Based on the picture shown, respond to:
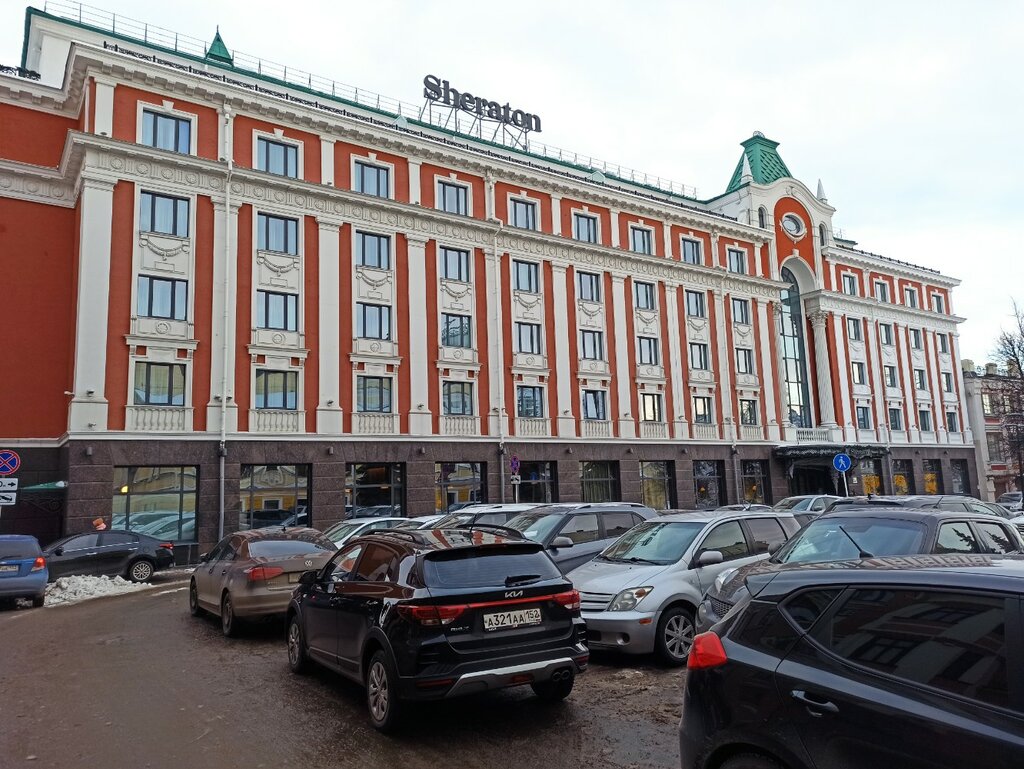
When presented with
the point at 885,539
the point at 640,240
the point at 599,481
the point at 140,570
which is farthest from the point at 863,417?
the point at 885,539

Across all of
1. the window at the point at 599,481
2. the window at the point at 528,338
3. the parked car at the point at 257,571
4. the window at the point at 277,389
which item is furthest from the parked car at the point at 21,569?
the window at the point at 599,481

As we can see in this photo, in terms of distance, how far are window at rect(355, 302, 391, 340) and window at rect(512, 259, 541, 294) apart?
21.5 feet

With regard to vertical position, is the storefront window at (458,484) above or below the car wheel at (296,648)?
above

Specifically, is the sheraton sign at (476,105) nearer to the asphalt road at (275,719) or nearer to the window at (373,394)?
the window at (373,394)

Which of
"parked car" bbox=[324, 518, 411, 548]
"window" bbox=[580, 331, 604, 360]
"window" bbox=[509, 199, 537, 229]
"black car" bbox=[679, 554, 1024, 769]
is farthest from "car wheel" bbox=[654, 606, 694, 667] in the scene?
"window" bbox=[509, 199, 537, 229]

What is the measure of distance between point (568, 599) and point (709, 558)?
101 inches

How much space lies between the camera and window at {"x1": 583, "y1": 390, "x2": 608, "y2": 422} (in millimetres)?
33594

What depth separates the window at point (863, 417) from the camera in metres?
45.4

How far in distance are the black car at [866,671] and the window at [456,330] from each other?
88.4 feet

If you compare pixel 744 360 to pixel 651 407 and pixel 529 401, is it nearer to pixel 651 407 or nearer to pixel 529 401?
pixel 651 407

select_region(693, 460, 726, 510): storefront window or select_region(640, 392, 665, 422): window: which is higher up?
select_region(640, 392, 665, 422): window

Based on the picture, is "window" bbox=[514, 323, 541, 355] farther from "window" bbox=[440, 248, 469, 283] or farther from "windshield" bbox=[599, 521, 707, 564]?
"windshield" bbox=[599, 521, 707, 564]

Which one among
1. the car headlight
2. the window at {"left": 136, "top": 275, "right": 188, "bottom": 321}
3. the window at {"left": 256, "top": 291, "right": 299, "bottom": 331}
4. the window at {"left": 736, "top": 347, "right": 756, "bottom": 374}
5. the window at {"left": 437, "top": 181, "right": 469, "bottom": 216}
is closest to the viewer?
the car headlight

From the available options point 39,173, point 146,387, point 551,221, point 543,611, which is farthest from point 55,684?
A: point 551,221
